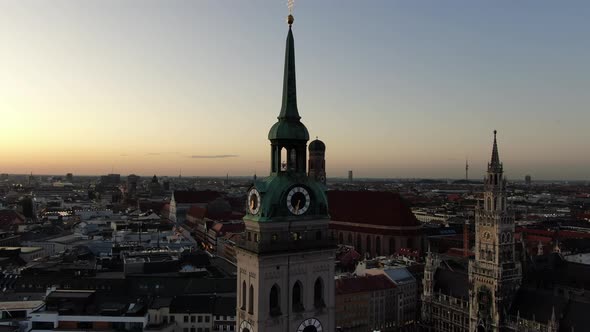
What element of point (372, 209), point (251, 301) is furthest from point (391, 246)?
point (251, 301)

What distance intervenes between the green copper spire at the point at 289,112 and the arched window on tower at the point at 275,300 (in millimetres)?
9748

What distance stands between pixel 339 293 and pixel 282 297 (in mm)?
70270

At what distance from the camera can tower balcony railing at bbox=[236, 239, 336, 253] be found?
33969mm

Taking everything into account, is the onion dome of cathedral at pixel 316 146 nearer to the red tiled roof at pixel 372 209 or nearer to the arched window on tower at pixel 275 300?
the red tiled roof at pixel 372 209

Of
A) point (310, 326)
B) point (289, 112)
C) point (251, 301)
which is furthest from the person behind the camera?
point (289, 112)

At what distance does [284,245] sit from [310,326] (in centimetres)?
573

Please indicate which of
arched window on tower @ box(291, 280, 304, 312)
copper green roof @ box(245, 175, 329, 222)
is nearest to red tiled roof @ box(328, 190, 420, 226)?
arched window on tower @ box(291, 280, 304, 312)

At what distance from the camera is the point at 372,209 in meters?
163

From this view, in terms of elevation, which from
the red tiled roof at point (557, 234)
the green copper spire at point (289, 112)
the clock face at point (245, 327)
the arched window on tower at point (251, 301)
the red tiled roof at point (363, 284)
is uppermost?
the green copper spire at point (289, 112)

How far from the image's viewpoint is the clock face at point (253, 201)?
35.0m

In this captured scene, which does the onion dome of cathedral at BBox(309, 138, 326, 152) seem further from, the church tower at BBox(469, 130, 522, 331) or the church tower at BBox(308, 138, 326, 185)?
the church tower at BBox(469, 130, 522, 331)

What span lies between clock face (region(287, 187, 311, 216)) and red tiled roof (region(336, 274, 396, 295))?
70582 millimetres

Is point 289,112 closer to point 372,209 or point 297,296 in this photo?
point 297,296

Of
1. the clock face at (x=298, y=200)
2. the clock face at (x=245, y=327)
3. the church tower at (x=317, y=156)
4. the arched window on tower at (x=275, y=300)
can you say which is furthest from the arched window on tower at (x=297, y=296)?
the church tower at (x=317, y=156)
